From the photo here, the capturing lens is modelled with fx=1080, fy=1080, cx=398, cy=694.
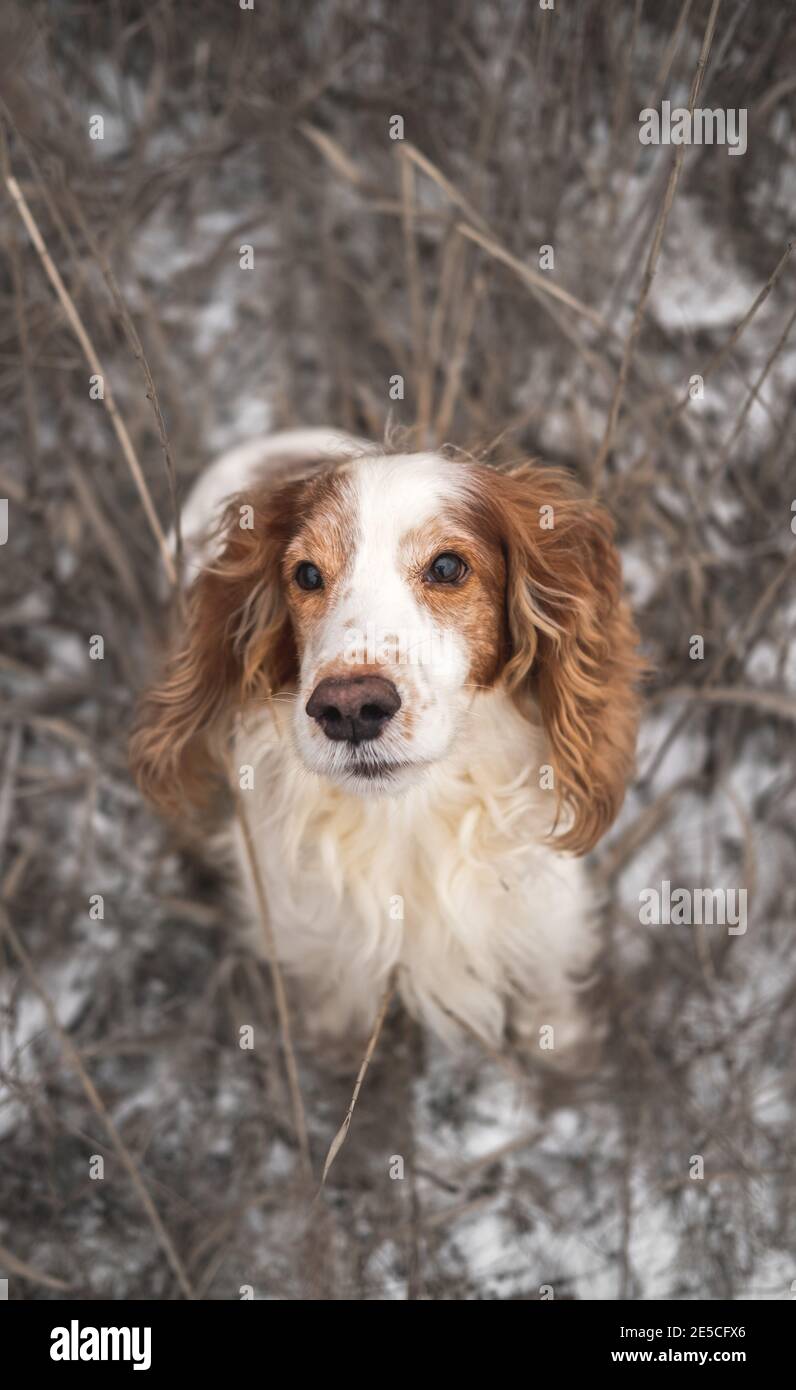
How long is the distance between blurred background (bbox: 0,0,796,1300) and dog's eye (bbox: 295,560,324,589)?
32.5 inches

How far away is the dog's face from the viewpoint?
6.28ft

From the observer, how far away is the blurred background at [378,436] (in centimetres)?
304

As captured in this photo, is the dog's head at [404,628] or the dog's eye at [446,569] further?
the dog's eye at [446,569]

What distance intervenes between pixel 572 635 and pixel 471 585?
0.84ft

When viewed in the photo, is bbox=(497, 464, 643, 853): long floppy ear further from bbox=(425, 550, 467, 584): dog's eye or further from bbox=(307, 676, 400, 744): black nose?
bbox=(307, 676, 400, 744): black nose

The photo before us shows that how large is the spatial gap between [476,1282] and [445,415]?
256 cm

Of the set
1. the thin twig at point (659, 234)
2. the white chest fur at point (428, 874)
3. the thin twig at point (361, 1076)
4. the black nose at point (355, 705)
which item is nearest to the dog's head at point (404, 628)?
the black nose at point (355, 705)

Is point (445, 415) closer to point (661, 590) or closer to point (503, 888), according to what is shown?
point (661, 590)

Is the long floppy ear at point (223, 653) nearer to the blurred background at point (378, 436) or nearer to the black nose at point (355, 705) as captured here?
the black nose at point (355, 705)

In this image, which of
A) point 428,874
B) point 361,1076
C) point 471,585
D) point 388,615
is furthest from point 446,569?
point 361,1076

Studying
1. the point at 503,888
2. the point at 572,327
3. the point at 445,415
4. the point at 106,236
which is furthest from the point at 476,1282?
the point at 106,236

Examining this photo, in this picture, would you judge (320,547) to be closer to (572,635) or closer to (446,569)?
(446,569)

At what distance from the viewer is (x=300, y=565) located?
2137mm

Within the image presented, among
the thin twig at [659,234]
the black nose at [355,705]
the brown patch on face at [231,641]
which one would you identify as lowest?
the black nose at [355,705]
